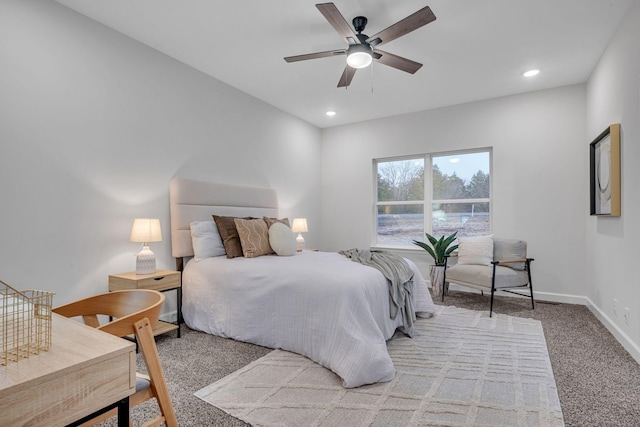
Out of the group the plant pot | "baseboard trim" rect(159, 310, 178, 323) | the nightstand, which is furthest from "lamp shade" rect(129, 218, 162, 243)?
the plant pot

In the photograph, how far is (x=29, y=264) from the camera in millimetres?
2383

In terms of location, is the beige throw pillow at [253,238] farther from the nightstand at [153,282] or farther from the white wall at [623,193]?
the white wall at [623,193]

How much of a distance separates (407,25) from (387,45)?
91 cm

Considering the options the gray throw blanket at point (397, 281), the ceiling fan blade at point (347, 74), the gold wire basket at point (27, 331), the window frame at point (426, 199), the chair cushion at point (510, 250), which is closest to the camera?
the gold wire basket at point (27, 331)

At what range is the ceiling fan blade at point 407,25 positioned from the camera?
7.12 feet

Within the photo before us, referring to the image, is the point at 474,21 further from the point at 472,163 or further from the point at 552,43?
the point at 472,163

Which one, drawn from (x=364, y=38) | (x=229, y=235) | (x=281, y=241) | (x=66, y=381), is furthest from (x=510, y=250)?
(x=66, y=381)

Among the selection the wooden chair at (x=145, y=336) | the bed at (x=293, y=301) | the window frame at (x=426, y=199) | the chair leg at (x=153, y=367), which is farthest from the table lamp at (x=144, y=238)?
the window frame at (x=426, y=199)

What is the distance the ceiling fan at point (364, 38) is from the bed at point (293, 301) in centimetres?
170

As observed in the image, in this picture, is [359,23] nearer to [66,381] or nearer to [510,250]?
[66,381]

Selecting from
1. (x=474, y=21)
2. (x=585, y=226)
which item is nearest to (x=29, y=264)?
(x=474, y=21)

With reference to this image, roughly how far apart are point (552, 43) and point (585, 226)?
2185 mm

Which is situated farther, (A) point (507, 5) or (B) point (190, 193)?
(B) point (190, 193)

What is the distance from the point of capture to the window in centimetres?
477
